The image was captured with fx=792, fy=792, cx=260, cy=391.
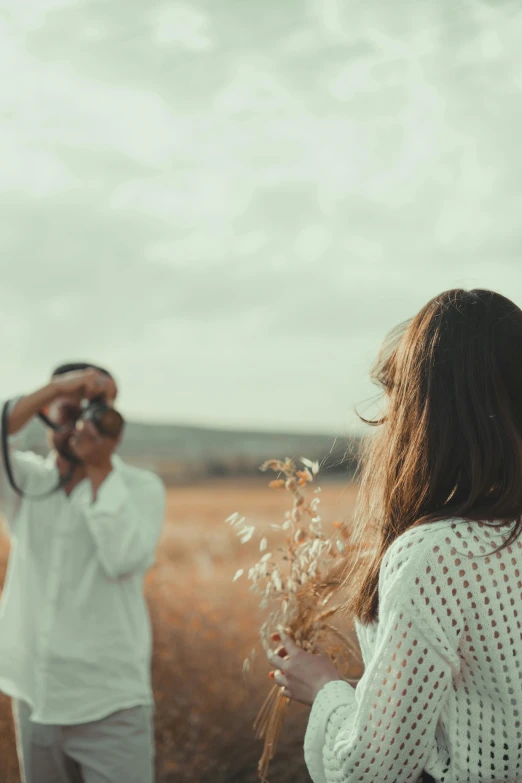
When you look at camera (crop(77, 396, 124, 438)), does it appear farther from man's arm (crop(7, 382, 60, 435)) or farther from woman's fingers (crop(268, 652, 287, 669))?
woman's fingers (crop(268, 652, 287, 669))

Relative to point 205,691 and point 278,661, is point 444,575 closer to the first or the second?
point 278,661

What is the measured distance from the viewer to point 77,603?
2.68 meters

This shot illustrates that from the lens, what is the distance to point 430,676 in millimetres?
1274

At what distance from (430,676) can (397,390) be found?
19.4 inches

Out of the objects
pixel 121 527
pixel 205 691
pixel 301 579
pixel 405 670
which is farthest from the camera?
pixel 205 691

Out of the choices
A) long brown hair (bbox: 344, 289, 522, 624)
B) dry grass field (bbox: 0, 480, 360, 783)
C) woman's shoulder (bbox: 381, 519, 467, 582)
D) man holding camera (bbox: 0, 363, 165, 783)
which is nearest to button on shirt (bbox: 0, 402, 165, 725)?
man holding camera (bbox: 0, 363, 165, 783)

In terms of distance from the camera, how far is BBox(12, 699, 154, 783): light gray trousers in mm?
2574

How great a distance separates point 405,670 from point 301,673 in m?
0.37

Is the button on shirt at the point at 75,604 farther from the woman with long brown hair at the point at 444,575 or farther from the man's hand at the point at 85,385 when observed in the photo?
the woman with long brown hair at the point at 444,575

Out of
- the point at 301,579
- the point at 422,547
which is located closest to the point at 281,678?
the point at 301,579

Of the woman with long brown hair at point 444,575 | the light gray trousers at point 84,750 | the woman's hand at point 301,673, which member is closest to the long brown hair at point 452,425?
the woman with long brown hair at point 444,575

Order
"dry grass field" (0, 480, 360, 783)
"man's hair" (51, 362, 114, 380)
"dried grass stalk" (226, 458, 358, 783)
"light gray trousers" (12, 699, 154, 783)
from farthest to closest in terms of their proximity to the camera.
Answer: "dry grass field" (0, 480, 360, 783), "man's hair" (51, 362, 114, 380), "light gray trousers" (12, 699, 154, 783), "dried grass stalk" (226, 458, 358, 783)

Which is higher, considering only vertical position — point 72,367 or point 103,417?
point 72,367

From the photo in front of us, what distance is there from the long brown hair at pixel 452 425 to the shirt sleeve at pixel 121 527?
4.53 feet
